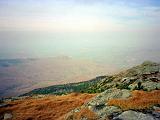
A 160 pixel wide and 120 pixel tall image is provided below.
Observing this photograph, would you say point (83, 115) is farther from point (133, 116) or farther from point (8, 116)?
point (8, 116)

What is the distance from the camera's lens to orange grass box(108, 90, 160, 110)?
32.1 metres

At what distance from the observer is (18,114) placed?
1801 inches

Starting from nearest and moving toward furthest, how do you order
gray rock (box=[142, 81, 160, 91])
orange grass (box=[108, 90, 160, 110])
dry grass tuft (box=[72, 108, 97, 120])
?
orange grass (box=[108, 90, 160, 110]) → dry grass tuft (box=[72, 108, 97, 120]) → gray rock (box=[142, 81, 160, 91])

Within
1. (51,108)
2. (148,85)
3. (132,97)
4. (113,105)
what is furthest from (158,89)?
(51,108)

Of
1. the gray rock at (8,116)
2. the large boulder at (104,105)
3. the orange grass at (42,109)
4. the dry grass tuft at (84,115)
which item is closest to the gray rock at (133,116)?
the large boulder at (104,105)

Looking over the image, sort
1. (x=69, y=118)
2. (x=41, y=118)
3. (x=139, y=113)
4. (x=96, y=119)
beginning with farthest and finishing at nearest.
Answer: (x=41, y=118) → (x=69, y=118) → (x=96, y=119) → (x=139, y=113)

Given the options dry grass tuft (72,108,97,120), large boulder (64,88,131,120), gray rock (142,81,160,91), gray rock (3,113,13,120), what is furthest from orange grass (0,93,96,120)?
gray rock (142,81,160,91)

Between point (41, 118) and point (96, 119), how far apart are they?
14.1 meters

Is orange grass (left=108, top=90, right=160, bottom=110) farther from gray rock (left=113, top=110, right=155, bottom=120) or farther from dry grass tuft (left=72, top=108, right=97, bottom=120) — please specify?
dry grass tuft (left=72, top=108, right=97, bottom=120)

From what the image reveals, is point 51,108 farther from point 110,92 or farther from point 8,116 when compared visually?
point 110,92

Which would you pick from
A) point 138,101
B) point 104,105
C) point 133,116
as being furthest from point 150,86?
point 133,116

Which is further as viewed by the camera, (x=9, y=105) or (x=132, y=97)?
(x=9, y=105)

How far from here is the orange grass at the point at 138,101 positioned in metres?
32.1

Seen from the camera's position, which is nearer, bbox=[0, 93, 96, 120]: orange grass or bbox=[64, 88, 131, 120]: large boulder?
bbox=[64, 88, 131, 120]: large boulder
